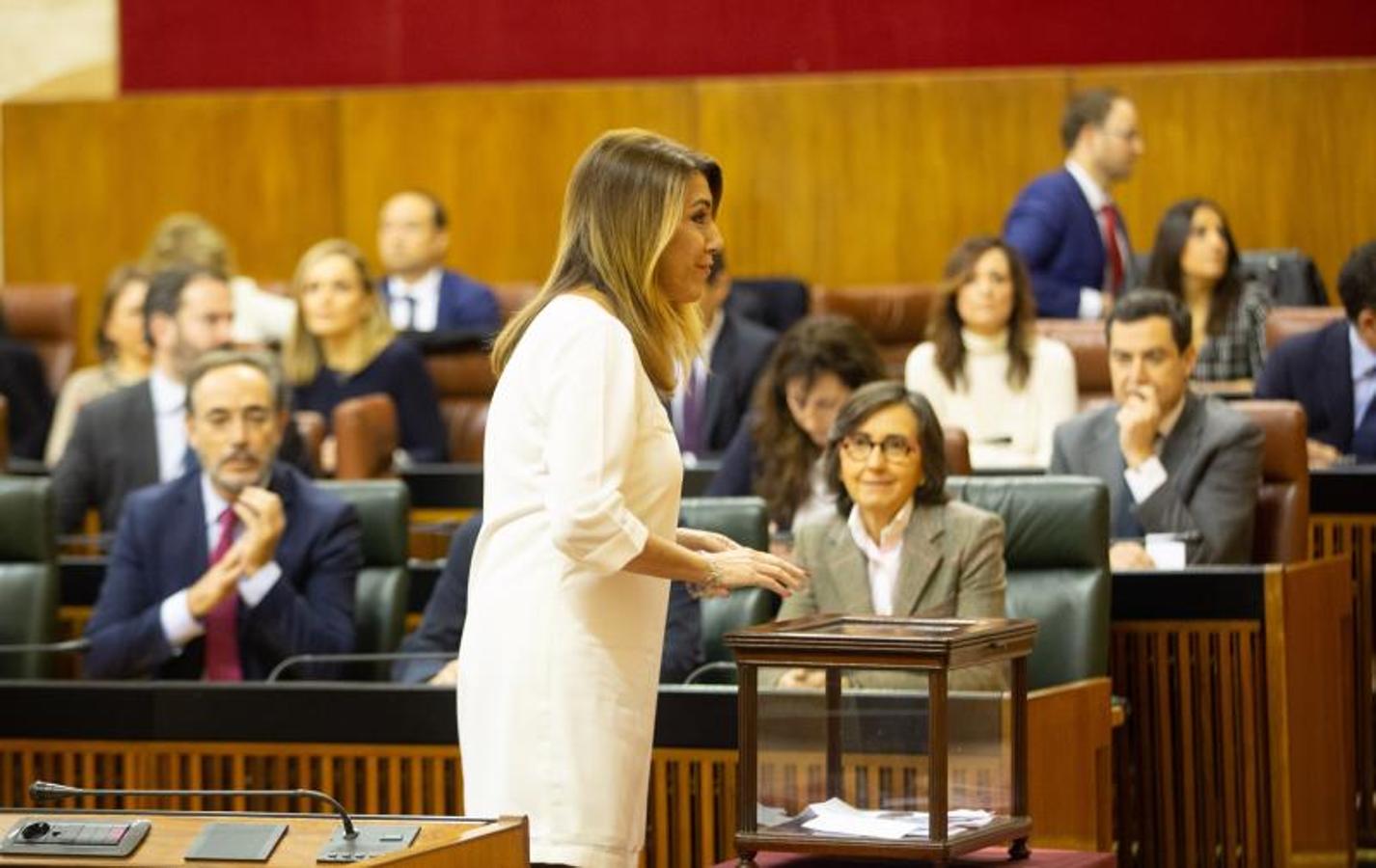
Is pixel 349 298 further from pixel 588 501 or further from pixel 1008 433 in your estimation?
pixel 588 501

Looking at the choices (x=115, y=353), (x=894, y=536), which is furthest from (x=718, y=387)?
(x=894, y=536)

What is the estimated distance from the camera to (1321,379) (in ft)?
20.2

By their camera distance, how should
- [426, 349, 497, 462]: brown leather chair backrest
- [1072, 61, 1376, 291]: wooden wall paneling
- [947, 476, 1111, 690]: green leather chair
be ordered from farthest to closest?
[1072, 61, 1376, 291]: wooden wall paneling → [426, 349, 497, 462]: brown leather chair backrest → [947, 476, 1111, 690]: green leather chair

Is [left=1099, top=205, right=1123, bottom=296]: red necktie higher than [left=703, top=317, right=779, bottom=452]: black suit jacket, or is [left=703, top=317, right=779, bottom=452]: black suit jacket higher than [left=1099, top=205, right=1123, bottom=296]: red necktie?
[left=1099, top=205, right=1123, bottom=296]: red necktie

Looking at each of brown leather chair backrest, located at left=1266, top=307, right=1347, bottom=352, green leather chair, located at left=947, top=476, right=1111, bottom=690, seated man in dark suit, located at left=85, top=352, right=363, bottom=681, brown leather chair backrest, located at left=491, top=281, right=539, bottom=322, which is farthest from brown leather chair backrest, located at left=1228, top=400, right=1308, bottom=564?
brown leather chair backrest, located at left=491, top=281, right=539, bottom=322

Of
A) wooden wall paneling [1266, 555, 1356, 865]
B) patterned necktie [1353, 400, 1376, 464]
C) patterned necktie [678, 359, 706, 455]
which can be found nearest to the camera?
wooden wall paneling [1266, 555, 1356, 865]

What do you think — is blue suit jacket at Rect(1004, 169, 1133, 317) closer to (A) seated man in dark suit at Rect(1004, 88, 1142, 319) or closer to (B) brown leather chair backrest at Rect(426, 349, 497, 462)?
(A) seated man in dark suit at Rect(1004, 88, 1142, 319)

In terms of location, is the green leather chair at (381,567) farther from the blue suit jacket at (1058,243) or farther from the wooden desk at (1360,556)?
the blue suit jacket at (1058,243)

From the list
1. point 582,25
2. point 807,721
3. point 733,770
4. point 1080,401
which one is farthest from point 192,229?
point 807,721

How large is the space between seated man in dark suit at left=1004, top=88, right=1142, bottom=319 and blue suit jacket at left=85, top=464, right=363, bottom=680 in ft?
10.9

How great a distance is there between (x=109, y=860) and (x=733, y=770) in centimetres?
146

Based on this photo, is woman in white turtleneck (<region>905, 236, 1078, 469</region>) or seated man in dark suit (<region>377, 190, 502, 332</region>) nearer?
woman in white turtleneck (<region>905, 236, 1078, 469</region>)

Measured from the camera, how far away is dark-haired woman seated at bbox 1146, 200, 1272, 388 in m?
7.11

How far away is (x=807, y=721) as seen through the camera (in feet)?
11.2
